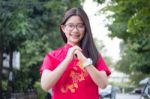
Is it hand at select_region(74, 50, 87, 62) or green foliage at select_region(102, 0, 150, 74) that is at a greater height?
green foliage at select_region(102, 0, 150, 74)

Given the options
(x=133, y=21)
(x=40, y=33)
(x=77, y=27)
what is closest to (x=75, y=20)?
(x=77, y=27)

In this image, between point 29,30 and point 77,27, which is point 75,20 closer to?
point 77,27

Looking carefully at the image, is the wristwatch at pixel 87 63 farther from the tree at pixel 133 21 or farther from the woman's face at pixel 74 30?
the tree at pixel 133 21

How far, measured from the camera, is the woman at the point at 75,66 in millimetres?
2922

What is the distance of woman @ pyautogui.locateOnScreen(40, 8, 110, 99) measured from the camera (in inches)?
115

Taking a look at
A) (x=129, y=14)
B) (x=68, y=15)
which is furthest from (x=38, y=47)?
(x=68, y=15)

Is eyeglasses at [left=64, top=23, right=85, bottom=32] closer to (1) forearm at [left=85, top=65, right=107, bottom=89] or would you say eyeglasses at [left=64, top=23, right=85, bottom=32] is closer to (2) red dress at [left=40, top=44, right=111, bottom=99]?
(2) red dress at [left=40, top=44, right=111, bottom=99]

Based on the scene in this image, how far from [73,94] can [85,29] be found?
1.48 ft

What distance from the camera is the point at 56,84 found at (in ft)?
9.82

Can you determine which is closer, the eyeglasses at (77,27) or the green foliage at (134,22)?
the eyeglasses at (77,27)

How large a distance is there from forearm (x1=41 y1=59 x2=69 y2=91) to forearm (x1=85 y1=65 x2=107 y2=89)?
150 mm

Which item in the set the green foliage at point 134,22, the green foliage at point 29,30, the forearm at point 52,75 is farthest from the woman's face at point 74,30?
the green foliage at point 29,30

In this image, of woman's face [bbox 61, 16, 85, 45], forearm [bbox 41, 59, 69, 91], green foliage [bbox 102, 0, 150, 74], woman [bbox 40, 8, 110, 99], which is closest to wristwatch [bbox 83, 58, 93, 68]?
woman [bbox 40, 8, 110, 99]

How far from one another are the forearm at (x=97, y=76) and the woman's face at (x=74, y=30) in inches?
10.6
